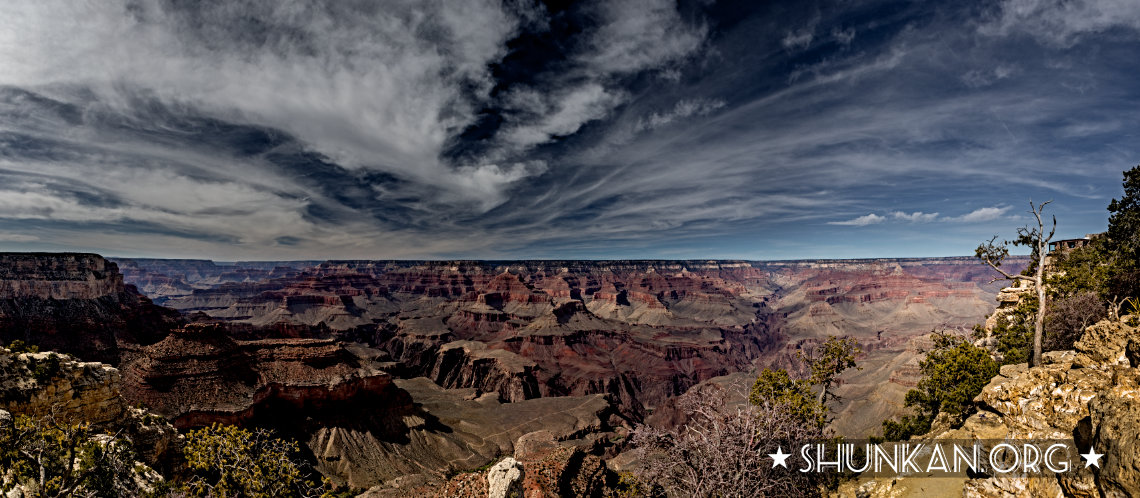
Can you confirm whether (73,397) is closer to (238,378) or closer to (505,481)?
(505,481)

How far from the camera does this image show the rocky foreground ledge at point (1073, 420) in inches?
313

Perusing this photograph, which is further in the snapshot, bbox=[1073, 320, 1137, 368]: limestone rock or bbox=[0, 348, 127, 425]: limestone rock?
bbox=[0, 348, 127, 425]: limestone rock

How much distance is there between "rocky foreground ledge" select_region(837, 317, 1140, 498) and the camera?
7.96 meters

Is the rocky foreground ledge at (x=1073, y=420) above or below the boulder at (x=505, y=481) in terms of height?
above

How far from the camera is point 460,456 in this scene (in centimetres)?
5697

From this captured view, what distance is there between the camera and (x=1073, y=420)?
11.3m

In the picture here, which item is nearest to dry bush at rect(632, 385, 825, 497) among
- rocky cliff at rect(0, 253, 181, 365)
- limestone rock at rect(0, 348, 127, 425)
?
limestone rock at rect(0, 348, 127, 425)

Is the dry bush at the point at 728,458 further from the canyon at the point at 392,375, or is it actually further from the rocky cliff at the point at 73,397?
the rocky cliff at the point at 73,397

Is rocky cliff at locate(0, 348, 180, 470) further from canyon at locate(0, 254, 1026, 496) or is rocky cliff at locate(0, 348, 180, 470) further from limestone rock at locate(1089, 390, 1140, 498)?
limestone rock at locate(1089, 390, 1140, 498)

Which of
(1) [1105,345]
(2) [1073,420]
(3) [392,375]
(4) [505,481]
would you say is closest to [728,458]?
(4) [505,481]

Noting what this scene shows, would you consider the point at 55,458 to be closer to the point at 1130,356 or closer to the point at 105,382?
the point at 105,382

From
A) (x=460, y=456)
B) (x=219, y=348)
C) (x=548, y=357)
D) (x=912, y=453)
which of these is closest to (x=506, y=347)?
(x=548, y=357)

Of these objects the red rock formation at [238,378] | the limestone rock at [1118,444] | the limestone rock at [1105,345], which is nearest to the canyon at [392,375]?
the red rock formation at [238,378]

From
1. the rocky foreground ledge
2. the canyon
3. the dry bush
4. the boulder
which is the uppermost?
the rocky foreground ledge
